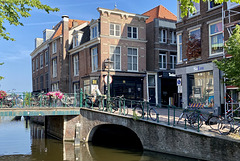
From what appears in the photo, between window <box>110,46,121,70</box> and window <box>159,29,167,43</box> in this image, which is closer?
window <box>110,46,121,70</box>

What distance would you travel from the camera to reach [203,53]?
59.7ft

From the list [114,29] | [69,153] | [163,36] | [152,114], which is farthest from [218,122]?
Answer: [163,36]

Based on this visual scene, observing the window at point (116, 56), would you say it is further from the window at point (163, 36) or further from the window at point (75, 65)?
the window at point (75, 65)

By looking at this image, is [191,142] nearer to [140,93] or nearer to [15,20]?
[15,20]

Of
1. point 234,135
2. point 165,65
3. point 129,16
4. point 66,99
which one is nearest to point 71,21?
point 129,16

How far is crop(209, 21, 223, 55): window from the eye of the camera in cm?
1698

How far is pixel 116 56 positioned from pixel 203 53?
9.48 meters

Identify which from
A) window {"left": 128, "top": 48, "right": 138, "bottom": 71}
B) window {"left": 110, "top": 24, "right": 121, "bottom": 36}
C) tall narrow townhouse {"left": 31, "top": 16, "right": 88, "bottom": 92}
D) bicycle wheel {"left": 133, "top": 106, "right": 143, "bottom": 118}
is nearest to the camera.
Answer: bicycle wheel {"left": 133, "top": 106, "right": 143, "bottom": 118}

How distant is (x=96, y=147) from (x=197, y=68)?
29.1 ft

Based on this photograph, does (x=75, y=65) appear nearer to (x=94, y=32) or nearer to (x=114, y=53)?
(x=94, y=32)

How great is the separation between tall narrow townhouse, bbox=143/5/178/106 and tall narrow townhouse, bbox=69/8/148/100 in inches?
40.3

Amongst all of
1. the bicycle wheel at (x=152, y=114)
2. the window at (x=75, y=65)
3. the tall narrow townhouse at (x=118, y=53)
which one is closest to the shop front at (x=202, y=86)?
the bicycle wheel at (x=152, y=114)

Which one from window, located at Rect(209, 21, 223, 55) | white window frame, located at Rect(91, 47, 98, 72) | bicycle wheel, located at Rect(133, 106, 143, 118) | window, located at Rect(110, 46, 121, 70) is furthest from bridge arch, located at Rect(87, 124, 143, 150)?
window, located at Rect(209, 21, 223, 55)

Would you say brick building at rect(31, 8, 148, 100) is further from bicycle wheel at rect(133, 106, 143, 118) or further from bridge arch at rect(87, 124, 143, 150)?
bicycle wheel at rect(133, 106, 143, 118)
